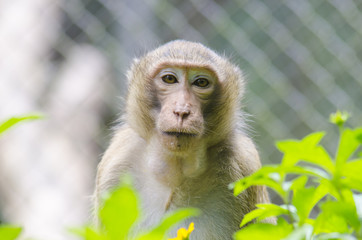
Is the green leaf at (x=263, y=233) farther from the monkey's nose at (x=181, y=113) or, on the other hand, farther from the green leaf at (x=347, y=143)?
the monkey's nose at (x=181, y=113)

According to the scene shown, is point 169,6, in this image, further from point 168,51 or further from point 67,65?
point 168,51

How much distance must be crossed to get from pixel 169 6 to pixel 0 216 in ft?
5.93

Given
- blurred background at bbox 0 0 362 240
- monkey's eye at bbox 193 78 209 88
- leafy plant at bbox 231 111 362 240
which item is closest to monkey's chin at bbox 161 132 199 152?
monkey's eye at bbox 193 78 209 88

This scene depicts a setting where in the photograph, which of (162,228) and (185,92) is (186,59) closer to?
(185,92)

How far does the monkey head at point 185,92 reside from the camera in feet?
5.97

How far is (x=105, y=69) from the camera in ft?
13.7

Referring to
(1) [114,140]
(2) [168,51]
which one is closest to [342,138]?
(2) [168,51]

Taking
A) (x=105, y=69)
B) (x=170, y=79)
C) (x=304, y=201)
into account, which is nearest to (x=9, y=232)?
(x=304, y=201)

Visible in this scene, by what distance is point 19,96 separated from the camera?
4.06 meters

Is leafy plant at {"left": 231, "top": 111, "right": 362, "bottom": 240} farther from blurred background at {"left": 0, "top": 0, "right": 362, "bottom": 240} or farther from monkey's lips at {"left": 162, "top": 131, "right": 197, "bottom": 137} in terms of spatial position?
blurred background at {"left": 0, "top": 0, "right": 362, "bottom": 240}

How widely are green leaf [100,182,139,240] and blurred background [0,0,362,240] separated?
11.8ft

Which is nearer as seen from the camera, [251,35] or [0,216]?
[0,216]

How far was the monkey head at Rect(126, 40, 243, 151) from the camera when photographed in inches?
71.6

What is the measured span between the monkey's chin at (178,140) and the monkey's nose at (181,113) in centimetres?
5
